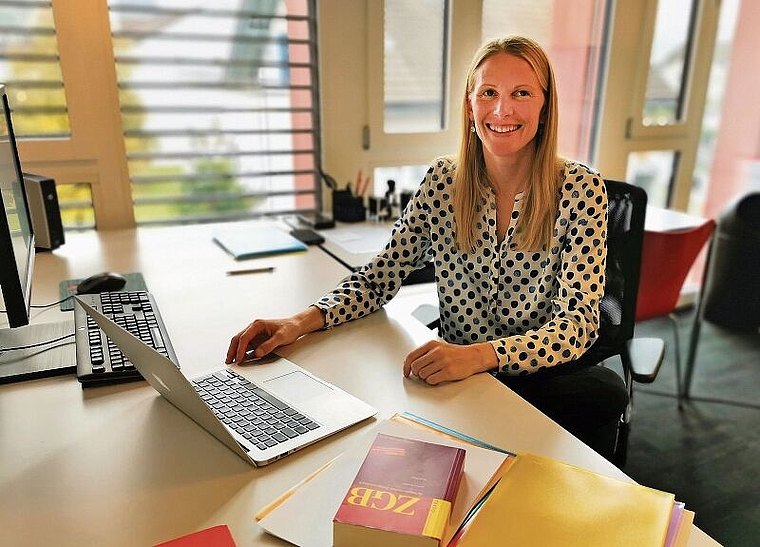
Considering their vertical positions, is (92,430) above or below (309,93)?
below

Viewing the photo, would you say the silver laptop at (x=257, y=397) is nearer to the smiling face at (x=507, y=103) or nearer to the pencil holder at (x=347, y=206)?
the smiling face at (x=507, y=103)

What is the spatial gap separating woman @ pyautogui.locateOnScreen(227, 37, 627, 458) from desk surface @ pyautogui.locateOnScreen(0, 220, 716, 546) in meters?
0.07

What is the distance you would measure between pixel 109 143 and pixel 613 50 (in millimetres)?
2314

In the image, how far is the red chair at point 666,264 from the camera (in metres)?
2.21

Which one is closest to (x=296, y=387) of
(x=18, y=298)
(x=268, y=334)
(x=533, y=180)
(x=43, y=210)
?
(x=268, y=334)

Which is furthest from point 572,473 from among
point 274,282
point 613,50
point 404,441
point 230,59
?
point 613,50

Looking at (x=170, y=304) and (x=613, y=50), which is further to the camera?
(x=613, y=50)

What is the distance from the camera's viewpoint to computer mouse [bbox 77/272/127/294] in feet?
4.96

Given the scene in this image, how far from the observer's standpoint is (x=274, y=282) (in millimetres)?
1680

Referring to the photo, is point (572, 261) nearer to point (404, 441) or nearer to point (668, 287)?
point (404, 441)

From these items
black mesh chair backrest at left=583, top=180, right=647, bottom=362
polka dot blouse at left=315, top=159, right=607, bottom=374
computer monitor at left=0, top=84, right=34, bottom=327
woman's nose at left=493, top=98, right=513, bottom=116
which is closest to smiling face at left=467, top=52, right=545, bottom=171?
woman's nose at left=493, top=98, right=513, bottom=116

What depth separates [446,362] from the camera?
1099mm

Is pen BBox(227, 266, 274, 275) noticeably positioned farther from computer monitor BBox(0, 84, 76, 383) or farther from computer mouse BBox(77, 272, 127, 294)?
computer monitor BBox(0, 84, 76, 383)

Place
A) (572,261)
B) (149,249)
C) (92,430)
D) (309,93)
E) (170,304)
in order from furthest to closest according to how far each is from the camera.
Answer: (309,93), (149,249), (170,304), (572,261), (92,430)
